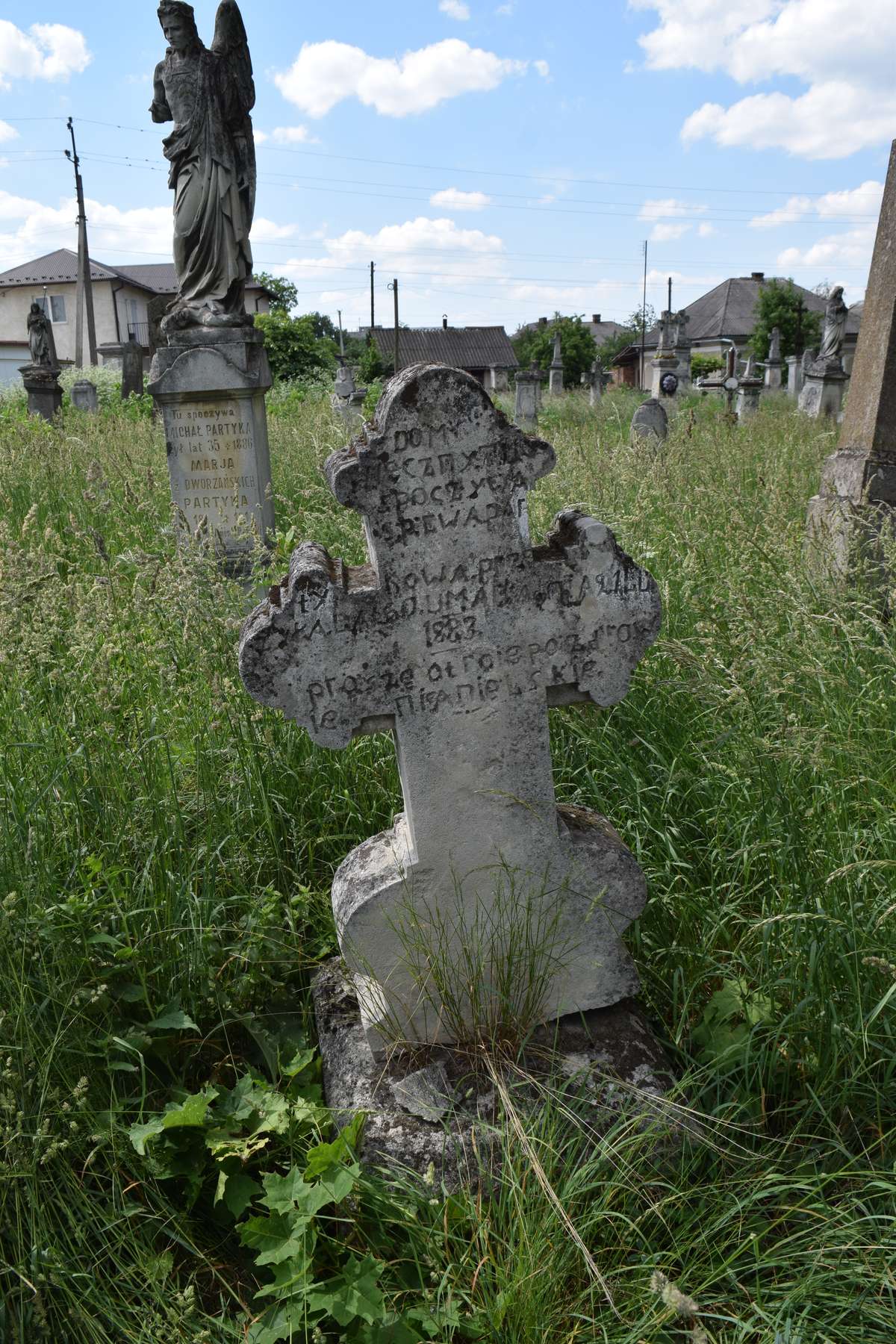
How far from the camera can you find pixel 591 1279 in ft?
5.42

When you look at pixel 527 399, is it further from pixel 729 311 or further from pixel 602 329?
pixel 602 329

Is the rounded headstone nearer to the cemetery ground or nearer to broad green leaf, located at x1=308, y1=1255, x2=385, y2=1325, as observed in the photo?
the cemetery ground

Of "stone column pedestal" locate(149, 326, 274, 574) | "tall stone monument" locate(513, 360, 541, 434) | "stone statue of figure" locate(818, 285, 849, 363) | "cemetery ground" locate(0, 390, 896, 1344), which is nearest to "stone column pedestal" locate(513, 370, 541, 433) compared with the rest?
"tall stone monument" locate(513, 360, 541, 434)

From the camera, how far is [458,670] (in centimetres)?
212

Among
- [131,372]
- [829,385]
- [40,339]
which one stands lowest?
[829,385]

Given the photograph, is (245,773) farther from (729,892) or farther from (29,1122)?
(729,892)

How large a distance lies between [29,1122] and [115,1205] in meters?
0.24

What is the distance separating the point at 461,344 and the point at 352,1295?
2777 inches

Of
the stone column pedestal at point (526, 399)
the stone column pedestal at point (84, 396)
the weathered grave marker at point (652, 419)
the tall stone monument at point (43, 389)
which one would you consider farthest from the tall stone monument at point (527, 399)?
the stone column pedestal at point (84, 396)

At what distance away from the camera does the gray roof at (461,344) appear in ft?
210

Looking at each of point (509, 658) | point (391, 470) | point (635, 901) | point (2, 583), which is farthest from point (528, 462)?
point (2, 583)

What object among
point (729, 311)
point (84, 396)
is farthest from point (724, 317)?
point (84, 396)

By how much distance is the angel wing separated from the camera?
21.9 feet

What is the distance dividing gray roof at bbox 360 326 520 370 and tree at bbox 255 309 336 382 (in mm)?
30573
